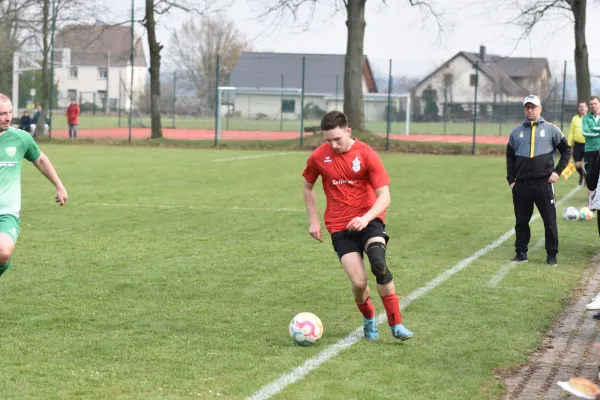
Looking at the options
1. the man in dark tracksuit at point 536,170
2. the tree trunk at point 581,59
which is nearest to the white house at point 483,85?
the tree trunk at point 581,59

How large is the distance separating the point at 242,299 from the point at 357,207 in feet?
6.66

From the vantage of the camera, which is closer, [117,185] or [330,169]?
[330,169]

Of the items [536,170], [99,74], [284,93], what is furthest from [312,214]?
[99,74]

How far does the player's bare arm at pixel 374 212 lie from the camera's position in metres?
6.80

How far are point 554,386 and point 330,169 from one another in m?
2.34

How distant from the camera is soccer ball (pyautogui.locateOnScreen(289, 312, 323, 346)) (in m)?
6.92

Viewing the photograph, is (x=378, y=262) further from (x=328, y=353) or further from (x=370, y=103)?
(x=370, y=103)

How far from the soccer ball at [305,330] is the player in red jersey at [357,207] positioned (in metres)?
0.44

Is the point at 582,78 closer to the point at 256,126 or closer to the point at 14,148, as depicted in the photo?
the point at 256,126

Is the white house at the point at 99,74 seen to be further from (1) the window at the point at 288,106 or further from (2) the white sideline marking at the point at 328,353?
(2) the white sideline marking at the point at 328,353

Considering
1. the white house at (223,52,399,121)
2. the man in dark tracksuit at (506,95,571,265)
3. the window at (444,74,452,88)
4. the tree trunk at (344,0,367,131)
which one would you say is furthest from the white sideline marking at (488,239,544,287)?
the window at (444,74,452,88)

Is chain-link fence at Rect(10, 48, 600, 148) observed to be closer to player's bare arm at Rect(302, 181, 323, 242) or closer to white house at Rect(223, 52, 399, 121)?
white house at Rect(223, 52, 399, 121)

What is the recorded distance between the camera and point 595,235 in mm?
13773

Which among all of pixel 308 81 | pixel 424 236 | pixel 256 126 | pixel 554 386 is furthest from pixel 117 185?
pixel 308 81
